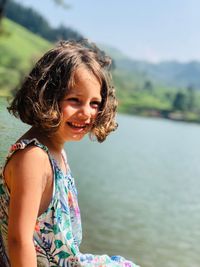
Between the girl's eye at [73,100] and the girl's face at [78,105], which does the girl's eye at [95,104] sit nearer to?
the girl's face at [78,105]

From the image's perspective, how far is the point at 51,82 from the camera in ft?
9.12

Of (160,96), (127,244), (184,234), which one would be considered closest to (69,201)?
(127,244)

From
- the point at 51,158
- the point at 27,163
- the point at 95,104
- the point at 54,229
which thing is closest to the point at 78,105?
the point at 95,104

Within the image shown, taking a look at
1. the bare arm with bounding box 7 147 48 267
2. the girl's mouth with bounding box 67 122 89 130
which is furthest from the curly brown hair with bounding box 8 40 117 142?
the bare arm with bounding box 7 147 48 267

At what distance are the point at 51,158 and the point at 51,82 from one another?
417mm

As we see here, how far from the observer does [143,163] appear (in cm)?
3925

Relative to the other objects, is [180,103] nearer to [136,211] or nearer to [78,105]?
[136,211]

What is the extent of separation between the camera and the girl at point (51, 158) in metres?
2.47

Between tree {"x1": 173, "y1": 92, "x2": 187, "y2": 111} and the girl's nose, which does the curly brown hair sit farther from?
tree {"x1": 173, "y1": 92, "x2": 187, "y2": 111}

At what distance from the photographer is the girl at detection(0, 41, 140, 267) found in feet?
8.11

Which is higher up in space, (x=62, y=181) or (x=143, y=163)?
(x=62, y=181)

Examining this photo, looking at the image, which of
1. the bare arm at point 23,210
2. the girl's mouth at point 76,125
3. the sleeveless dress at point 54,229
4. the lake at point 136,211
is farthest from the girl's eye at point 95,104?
the lake at point 136,211

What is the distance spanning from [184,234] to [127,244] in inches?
136

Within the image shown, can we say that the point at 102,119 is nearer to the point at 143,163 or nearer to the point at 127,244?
the point at 127,244
